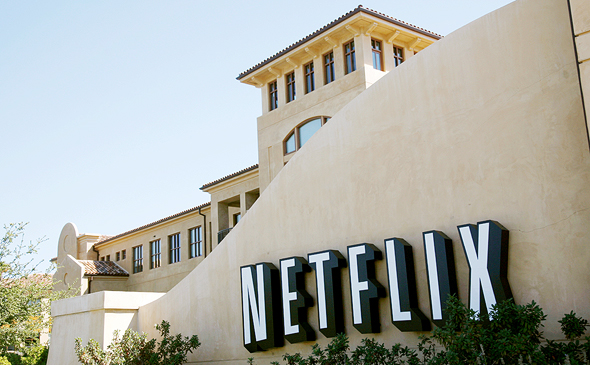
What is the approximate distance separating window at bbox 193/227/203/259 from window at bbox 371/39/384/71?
1689 centimetres

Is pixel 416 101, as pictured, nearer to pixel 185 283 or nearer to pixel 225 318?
pixel 225 318

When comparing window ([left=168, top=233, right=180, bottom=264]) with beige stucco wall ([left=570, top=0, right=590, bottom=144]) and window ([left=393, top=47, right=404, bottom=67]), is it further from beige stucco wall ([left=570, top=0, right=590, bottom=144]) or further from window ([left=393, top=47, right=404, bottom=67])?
beige stucco wall ([left=570, top=0, right=590, bottom=144])

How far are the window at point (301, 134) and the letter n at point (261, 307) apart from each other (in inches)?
437

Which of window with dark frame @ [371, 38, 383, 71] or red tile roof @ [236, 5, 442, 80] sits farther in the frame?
window with dark frame @ [371, 38, 383, 71]

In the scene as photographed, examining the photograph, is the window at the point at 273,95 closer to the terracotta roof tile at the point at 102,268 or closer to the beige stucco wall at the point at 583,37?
the beige stucco wall at the point at 583,37

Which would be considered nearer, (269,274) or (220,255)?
(269,274)

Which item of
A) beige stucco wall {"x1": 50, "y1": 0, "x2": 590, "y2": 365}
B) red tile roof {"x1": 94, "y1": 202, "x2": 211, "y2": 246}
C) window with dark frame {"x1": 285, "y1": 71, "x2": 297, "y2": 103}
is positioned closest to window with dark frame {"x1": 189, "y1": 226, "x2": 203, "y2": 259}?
red tile roof {"x1": 94, "y1": 202, "x2": 211, "y2": 246}

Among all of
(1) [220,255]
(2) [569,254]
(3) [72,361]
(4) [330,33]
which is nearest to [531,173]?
(2) [569,254]

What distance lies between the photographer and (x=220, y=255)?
49.2 ft

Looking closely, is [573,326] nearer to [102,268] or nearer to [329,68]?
[329,68]

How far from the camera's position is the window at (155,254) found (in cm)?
3773

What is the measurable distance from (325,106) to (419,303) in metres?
14.0

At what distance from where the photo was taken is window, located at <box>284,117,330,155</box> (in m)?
23.7

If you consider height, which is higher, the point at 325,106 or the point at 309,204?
the point at 325,106
